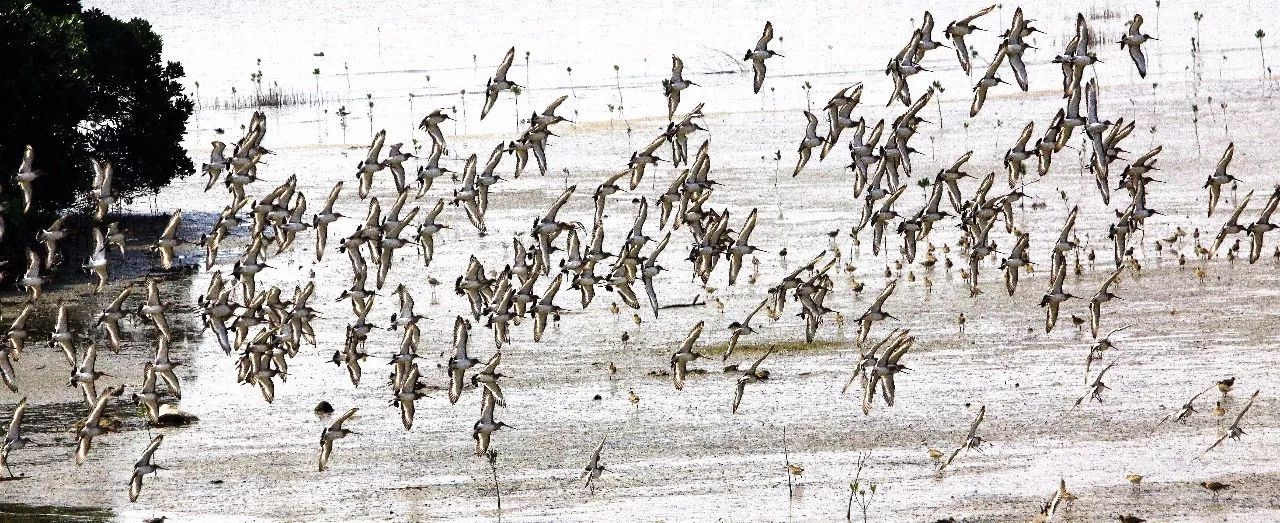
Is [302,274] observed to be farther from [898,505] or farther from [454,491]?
[898,505]

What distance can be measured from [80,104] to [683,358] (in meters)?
20.7

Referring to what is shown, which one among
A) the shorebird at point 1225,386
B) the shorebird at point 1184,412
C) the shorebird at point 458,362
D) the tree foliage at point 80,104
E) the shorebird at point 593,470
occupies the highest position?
the tree foliage at point 80,104

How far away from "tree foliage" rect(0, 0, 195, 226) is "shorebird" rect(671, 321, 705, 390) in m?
14.8

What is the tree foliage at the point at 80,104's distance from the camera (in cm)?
3762

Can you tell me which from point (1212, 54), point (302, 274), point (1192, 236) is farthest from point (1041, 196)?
point (1212, 54)

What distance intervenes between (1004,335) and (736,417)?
18.3 ft

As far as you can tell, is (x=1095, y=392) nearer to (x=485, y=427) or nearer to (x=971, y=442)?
(x=971, y=442)

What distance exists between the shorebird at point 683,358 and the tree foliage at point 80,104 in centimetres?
1478

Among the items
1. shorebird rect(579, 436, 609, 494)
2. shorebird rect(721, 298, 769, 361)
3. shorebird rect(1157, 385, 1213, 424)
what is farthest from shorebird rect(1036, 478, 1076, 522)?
shorebird rect(579, 436, 609, 494)

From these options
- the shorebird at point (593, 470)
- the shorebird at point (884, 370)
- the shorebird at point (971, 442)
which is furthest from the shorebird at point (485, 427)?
the shorebird at point (971, 442)

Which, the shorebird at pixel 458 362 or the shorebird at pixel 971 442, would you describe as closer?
the shorebird at pixel 971 442

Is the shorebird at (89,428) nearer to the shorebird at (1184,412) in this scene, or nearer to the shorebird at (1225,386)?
the shorebird at (1184,412)

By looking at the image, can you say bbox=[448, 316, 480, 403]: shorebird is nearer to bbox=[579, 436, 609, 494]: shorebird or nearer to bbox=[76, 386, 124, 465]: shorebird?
bbox=[579, 436, 609, 494]: shorebird

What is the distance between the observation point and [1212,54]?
63.8 meters
